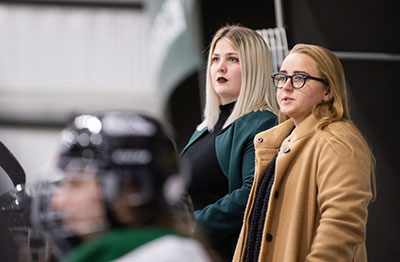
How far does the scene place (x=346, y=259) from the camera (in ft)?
10.7

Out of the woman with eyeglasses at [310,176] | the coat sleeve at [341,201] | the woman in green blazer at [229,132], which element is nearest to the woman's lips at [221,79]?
the woman in green blazer at [229,132]

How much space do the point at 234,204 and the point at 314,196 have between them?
352mm

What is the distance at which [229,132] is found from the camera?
3.72 m

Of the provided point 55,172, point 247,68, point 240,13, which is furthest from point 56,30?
point 55,172

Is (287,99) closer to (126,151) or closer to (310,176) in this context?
(310,176)

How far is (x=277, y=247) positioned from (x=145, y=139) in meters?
1.18

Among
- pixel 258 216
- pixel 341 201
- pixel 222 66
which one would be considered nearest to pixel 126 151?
pixel 341 201

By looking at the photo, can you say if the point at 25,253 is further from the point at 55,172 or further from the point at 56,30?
the point at 56,30

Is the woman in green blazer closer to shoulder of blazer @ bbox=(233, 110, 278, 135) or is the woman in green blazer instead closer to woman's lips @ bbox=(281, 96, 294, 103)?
shoulder of blazer @ bbox=(233, 110, 278, 135)

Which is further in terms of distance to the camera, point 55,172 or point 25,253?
point 25,253

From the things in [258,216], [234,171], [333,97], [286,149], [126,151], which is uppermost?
[126,151]

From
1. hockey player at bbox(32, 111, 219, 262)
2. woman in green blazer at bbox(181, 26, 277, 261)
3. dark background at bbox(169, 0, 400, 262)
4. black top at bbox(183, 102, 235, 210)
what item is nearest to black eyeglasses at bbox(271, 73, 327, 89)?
woman in green blazer at bbox(181, 26, 277, 261)

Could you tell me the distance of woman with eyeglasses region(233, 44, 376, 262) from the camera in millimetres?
3266

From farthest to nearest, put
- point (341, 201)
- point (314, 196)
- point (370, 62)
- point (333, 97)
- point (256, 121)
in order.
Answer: point (370, 62) < point (256, 121) < point (333, 97) < point (314, 196) < point (341, 201)
